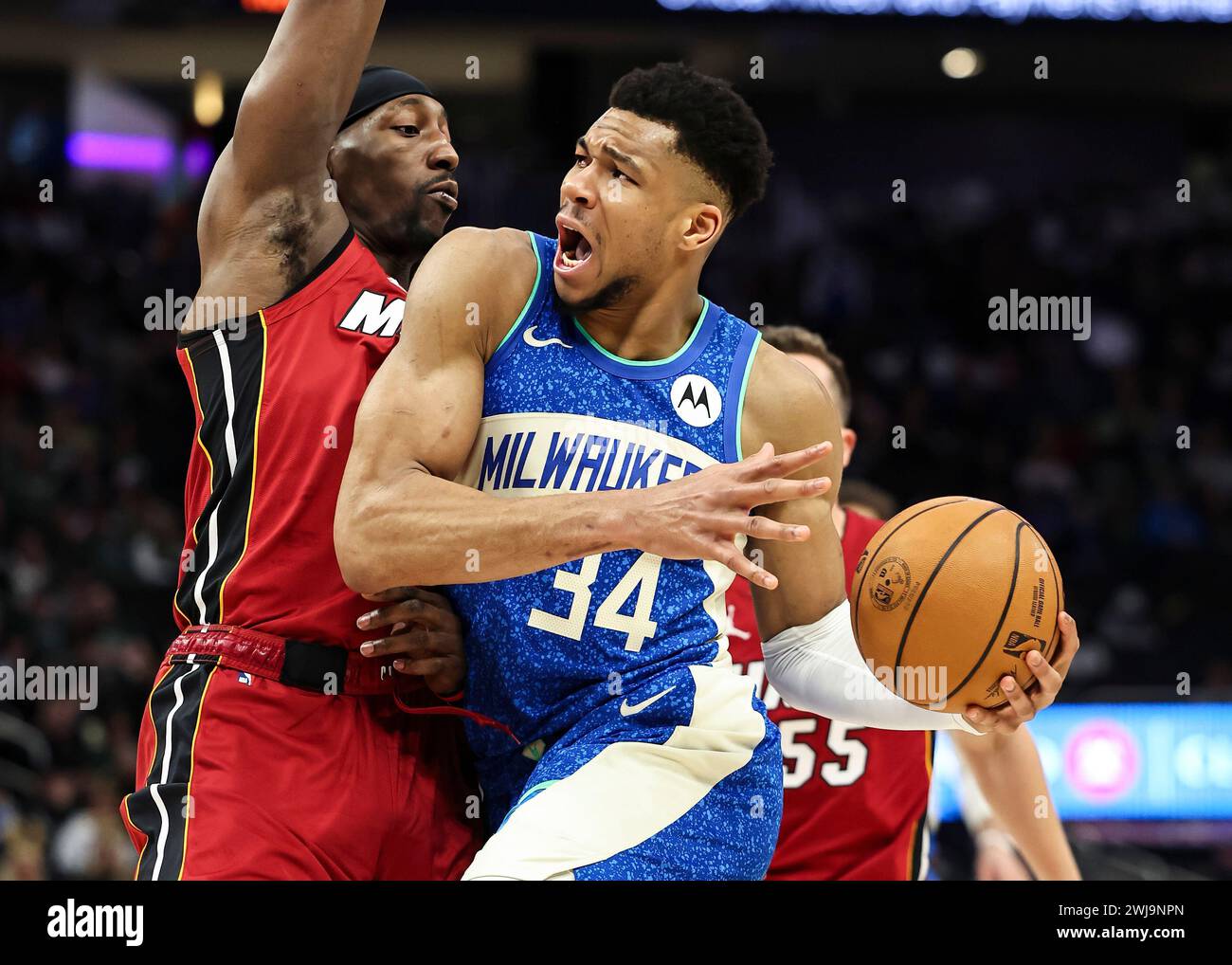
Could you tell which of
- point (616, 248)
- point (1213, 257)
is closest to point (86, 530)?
point (616, 248)

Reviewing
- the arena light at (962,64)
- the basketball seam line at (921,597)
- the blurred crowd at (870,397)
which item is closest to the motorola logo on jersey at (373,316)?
the basketball seam line at (921,597)

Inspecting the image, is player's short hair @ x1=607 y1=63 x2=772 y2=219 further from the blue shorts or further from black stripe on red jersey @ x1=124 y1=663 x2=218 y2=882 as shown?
black stripe on red jersey @ x1=124 y1=663 x2=218 y2=882

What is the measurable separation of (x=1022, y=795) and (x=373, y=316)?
Answer: 2411mm

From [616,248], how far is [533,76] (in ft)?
38.2

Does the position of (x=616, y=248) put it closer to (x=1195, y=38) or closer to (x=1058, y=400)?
(x=1195, y=38)

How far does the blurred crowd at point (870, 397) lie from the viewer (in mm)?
10102

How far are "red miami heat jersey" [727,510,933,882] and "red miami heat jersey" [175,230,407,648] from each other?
1.42 m

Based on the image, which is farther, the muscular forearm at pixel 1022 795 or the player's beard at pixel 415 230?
the muscular forearm at pixel 1022 795

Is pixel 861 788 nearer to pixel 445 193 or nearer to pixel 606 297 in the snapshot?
pixel 606 297

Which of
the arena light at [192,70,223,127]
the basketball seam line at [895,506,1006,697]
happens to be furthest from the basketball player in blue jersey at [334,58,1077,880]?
the arena light at [192,70,223,127]

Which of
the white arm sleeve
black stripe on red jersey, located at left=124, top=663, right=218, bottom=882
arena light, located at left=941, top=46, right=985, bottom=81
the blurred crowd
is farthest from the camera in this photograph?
arena light, located at left=941, top=46, right=985, bottom=81

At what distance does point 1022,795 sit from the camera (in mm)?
4348

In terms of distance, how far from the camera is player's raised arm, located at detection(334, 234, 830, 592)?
2.64 meters

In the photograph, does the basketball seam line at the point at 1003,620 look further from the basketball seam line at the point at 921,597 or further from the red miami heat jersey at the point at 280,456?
the red miami heat jersey at the point at 280,456
